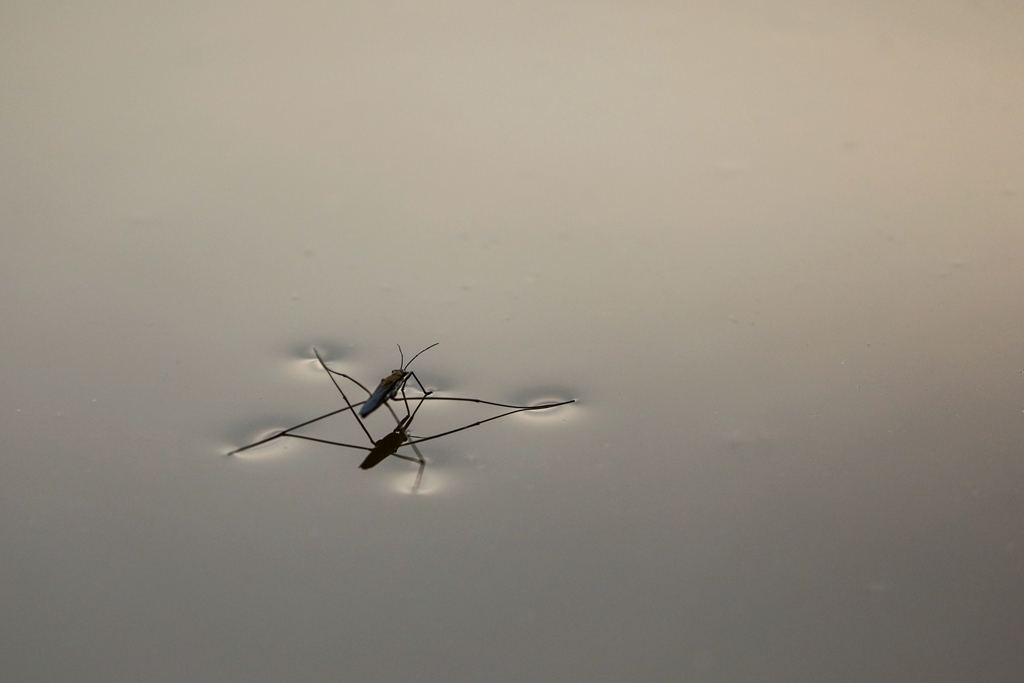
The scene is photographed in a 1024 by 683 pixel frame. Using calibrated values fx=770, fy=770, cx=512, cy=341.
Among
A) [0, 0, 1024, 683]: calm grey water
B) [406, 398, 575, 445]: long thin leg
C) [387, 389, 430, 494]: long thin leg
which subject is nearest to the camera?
[0, 0, 1024, 683]: calm grey water

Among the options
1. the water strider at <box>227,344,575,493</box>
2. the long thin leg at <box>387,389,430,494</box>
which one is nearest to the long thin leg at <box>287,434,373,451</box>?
the water strider at <box>227,344,575,493</box>

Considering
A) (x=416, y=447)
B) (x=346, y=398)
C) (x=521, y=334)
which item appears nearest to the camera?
(x=416, y=447)

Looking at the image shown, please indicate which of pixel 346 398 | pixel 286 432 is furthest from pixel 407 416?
pixel 286 432

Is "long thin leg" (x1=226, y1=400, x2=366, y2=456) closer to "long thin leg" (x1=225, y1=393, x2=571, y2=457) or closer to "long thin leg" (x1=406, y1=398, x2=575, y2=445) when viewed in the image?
"long thin leg" (x1=225, y1=393, x2=571, y2=457)

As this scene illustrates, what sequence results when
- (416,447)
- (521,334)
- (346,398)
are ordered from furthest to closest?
(521,334)
(346,398)
(416,447)

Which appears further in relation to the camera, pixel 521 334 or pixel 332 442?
pixel 521 334

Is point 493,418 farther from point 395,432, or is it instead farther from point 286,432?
point 286,432

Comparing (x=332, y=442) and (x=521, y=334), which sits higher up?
(x=521, y=334)

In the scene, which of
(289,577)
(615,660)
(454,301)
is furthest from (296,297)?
(615,660)

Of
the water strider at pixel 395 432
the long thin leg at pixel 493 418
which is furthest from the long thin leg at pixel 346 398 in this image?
the long thin leg at pixel 493 418

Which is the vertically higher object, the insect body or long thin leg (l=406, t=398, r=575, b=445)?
the insect body
